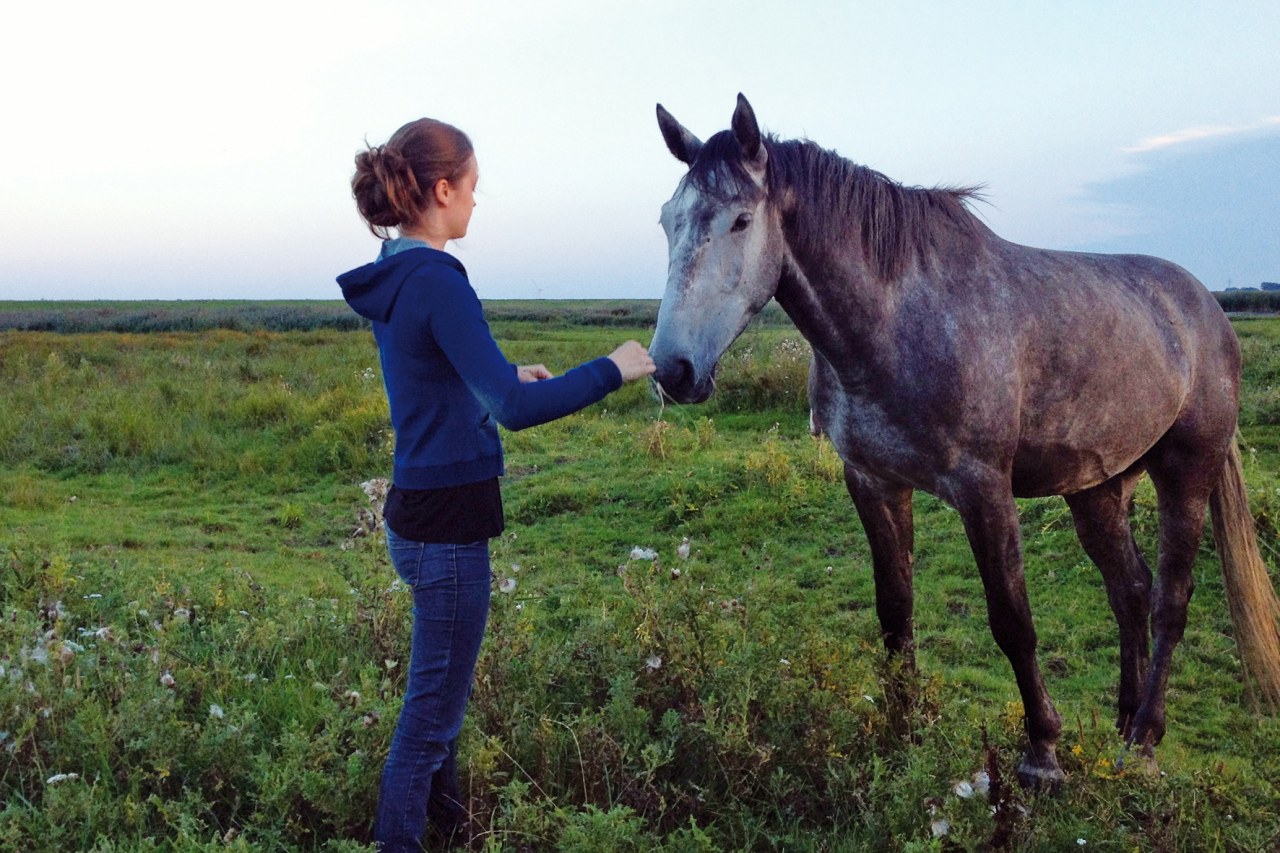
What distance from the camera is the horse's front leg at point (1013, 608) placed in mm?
3062

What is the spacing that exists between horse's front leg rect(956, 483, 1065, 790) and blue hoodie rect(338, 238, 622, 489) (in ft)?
5.00

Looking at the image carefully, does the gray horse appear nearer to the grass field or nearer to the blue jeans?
the grass field

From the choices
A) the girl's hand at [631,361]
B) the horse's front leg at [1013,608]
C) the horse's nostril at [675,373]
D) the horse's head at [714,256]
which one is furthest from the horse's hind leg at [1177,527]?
the girl's hand at [631,361]

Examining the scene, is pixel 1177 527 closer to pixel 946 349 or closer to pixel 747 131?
pixel 946 349

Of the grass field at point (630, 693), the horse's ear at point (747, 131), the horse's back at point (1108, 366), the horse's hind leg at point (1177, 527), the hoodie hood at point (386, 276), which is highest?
the horse's ear at point (747, 131)

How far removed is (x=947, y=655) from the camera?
16.0ft

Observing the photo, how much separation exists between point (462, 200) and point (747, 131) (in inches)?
34.7

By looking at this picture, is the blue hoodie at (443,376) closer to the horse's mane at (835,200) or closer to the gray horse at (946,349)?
the gray horse at (946,349)

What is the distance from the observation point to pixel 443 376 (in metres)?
2.27

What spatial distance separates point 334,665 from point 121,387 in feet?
36.4

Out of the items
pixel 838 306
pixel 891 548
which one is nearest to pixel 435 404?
pixel 838 306

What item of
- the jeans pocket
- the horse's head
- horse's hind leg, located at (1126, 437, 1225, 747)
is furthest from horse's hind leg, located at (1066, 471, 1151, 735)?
the jeans pocket

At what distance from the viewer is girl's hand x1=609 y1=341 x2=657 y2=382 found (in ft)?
7.27

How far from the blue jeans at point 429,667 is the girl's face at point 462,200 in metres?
0.82
